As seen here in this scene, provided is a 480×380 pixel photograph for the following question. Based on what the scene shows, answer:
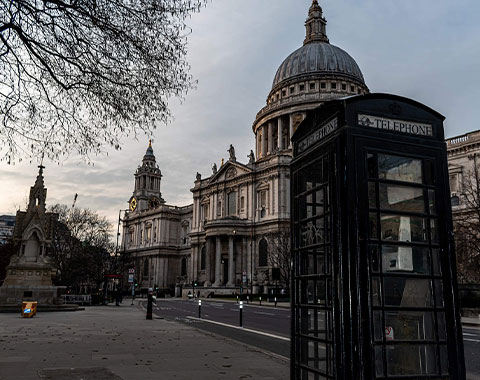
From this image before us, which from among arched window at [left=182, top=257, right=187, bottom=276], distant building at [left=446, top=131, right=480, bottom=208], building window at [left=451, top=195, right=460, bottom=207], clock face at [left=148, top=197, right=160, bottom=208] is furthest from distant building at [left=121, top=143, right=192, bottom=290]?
distant building at [left=446, top=131, right=480, bottom=208]

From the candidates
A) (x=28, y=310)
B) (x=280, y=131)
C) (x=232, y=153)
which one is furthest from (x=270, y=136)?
(x=28, y=310)

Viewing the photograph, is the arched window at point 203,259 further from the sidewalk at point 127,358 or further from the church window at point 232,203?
the sidewalk at point 127,358

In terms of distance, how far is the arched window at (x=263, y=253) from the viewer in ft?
213

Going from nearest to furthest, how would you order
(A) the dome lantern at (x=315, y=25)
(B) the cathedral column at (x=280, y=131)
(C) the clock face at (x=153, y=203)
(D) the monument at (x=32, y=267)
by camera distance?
(D) the monument at (x=32, y=267), (B) the cathedral column at (x=280, y=131), (A) the dome lantern at (x=315, y=25), (C) the clock face at (x=153, y=203)

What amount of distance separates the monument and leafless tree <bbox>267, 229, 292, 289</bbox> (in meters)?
23.6

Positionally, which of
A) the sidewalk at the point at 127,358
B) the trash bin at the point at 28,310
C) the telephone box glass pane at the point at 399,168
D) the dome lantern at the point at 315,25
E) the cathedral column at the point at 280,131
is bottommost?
the sidewalk at the point at 127,358

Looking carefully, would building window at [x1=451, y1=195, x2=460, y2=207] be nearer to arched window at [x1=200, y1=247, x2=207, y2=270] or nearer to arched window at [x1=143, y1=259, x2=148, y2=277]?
arched window at [x1=200, y1=247, x2=207, y2=270]

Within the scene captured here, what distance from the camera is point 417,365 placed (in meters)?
4.12

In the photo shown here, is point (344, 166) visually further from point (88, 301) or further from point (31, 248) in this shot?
point (88, 301)

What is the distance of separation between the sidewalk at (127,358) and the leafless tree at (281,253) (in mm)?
31754

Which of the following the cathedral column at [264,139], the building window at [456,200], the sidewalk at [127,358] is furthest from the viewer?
the cathedral column at [264,139]

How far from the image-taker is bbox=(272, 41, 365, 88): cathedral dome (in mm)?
83750

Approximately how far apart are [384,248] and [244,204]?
6715 centimetres

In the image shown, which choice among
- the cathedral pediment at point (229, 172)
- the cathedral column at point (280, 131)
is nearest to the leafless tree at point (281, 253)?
the cathedral pediment at point (229, 172)
